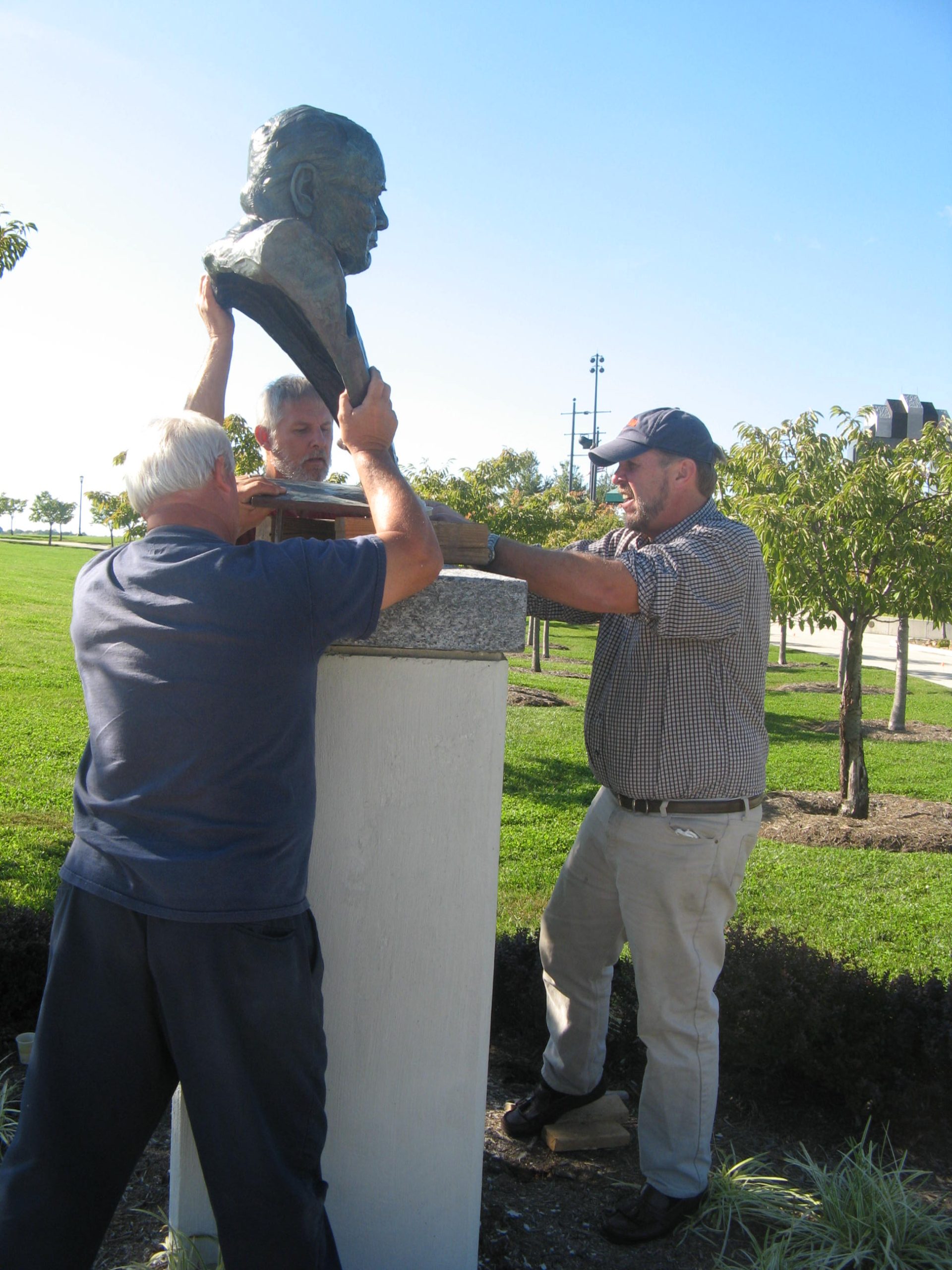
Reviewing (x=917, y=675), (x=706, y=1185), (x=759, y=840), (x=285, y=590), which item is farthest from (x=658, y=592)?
(x=917, y=675)

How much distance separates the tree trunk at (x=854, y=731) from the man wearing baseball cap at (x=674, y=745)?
18.1 feet

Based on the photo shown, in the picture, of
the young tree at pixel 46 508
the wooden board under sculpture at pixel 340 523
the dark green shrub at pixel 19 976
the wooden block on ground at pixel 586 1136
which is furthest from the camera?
the young tree at pixel 46 508

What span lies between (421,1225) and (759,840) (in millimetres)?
5779

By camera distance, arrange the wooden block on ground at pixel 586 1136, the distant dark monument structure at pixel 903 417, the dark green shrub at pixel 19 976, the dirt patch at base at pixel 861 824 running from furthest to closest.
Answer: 1. the distant dark monument structure at pixel 903 417
2. the dirt patch at base at pixel 861 824
3. the dark green shrub at pixel 19 976
4. the wooden block on ground at pixel 586 1136

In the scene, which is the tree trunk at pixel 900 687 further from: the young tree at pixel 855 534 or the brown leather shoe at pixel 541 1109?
the brown leather shoe at pixel 541 1109

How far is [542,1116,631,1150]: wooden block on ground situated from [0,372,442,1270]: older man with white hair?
133cm

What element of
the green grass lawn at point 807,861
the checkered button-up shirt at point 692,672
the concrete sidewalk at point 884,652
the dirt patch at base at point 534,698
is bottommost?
the green grass lawn at point 807,861

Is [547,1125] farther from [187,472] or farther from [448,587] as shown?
[187,472]

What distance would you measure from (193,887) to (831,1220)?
85.6 inches

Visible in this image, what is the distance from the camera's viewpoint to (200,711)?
1.88 m

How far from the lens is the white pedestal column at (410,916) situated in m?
2.38

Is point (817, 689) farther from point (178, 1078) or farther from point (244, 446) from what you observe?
point (178, 1078)

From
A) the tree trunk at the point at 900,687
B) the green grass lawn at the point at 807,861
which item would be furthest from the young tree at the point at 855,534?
the tree trunk at the point at 900,687

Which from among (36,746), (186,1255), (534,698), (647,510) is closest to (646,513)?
(647,510)
